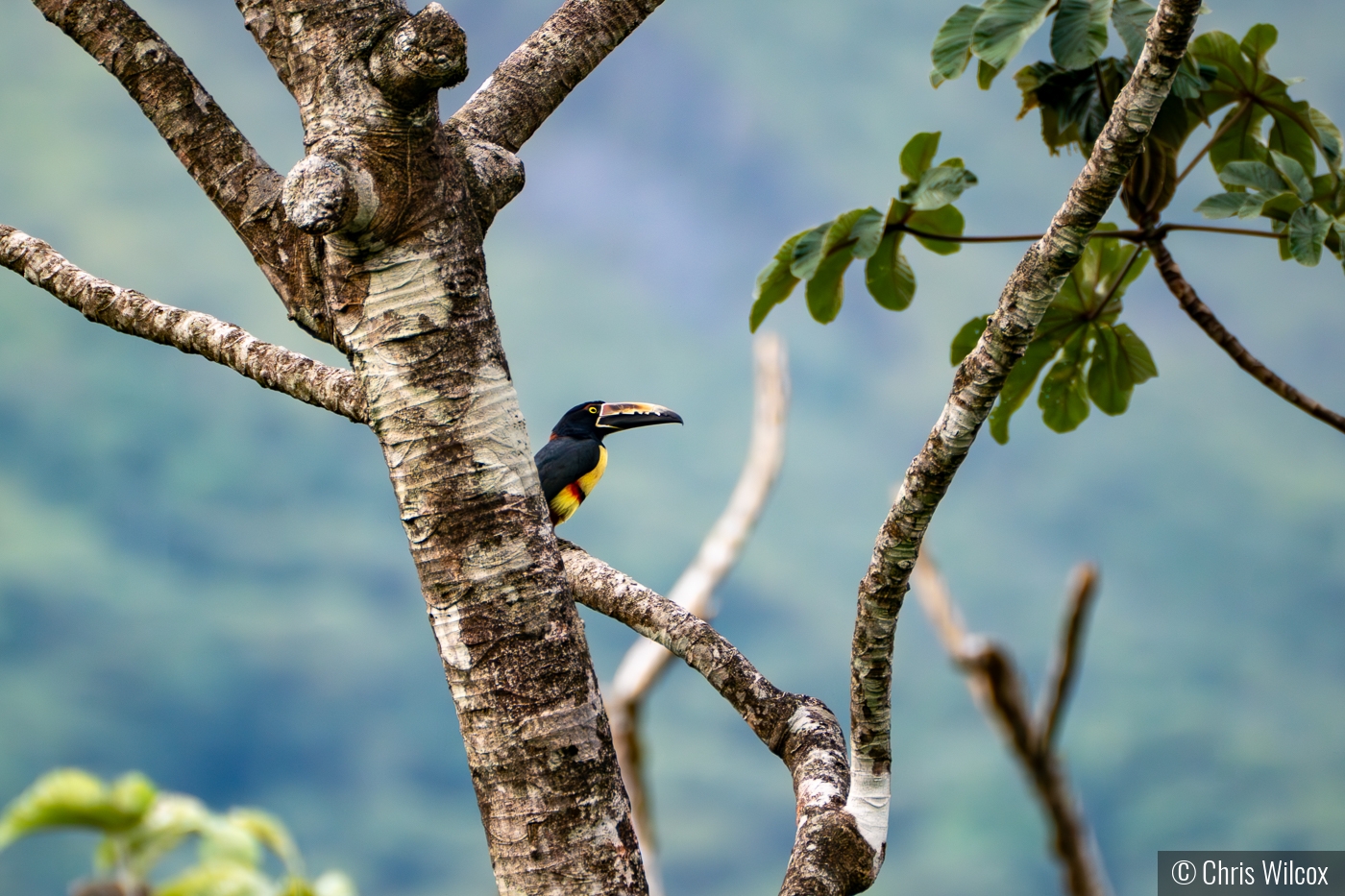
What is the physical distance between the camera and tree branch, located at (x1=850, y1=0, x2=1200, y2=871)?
189 cm

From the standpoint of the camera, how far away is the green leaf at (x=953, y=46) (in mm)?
Answer: 3264

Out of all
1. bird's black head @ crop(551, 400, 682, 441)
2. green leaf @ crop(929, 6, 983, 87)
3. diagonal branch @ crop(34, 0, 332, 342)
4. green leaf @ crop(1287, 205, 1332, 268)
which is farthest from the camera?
bird's black head @ crop(551, 400, 682, 441)

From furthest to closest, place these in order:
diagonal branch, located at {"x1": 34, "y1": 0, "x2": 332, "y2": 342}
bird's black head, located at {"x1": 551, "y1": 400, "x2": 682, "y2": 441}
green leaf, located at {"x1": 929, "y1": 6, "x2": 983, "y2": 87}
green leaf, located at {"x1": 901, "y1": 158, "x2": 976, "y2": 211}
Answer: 1. bird's black head, located at {"x1": 551, "y1": 400, "x2": 682, "y2": 441}
2. green leaf, located at {"x1": 929, "y1": 6, "x2": 983, "y2": 87}
3. green leaf, located at {"x1": 901, "y1": 158, "x2": 976, "y2": 211}
4. diagonal branch, located at {"x1": 34, "y1": 0, "x2": 332, "y2": 342}

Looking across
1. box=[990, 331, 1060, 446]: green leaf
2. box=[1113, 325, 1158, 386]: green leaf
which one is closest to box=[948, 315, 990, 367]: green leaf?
box=[990, 331, 1060, 446]: green leaf

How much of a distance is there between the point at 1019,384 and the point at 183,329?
2604 millimetres

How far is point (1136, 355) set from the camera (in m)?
3.82

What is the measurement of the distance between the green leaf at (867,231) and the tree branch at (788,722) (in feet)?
4.00

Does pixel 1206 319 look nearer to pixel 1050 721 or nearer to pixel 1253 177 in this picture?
pixel 1253 177

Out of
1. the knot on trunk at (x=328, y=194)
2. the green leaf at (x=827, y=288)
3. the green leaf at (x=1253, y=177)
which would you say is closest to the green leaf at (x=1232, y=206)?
the green leaf at (x=1253, y=177)

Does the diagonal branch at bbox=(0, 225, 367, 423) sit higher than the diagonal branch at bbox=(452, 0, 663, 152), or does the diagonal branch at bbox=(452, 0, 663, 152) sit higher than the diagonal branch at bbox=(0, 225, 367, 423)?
the diagonal branch at bbox=(452, 0, 663, 152)

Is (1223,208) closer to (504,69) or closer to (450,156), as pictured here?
(504,69)

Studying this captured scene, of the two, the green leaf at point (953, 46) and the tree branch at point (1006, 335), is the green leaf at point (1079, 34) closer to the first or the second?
the green leaf at point (953, 46)

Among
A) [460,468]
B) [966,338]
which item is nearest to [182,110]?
[460,468]

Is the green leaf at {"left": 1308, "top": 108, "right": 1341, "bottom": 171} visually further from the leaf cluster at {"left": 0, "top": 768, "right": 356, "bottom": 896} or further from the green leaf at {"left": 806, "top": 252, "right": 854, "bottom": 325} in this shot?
the leaf cluster at {"left": 0, "top": 768, "right": 356, "bottom": 896}
